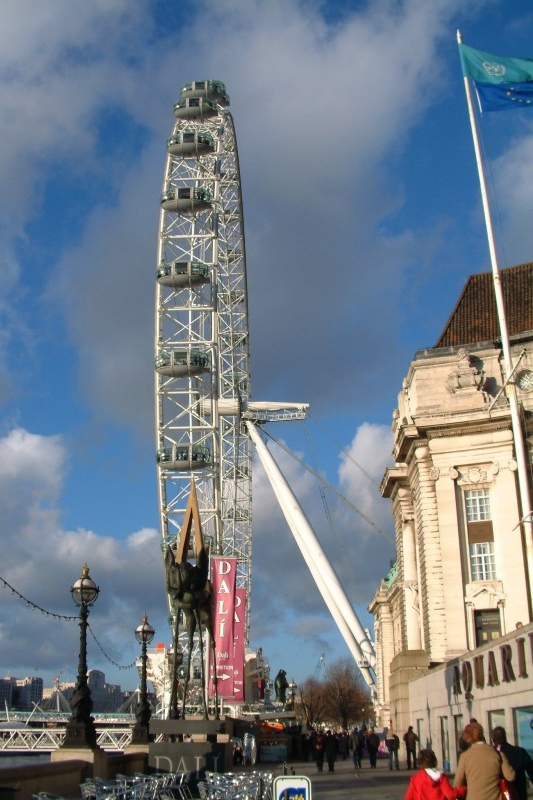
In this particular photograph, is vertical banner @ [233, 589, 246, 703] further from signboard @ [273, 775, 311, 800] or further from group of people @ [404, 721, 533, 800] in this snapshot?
group of people @ [404, 721, 533, 800]

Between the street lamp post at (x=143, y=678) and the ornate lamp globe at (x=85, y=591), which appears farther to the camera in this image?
the street lamp post at (x=143, y=678)

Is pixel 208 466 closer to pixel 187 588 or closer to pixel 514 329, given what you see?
pixel 514 329

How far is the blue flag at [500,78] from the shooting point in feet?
78.8

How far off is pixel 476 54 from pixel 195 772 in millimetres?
18702

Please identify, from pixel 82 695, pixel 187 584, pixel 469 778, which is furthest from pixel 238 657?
pixel 469 778

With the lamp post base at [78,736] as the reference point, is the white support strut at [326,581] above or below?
above

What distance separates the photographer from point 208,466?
6322cm

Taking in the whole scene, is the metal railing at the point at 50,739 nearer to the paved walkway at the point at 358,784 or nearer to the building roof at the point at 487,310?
the paved walkway at the point at 358,784

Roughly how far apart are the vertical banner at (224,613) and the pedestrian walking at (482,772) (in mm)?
25757

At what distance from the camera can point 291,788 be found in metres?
12.2

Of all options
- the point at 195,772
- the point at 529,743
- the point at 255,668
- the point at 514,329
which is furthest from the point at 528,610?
the point at 255,668

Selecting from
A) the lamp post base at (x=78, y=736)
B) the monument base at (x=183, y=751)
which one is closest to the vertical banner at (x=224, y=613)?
the monument base at (x=183, y=751)

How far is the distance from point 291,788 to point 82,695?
331 inches

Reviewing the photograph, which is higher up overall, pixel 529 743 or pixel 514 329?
pixel 514 329
